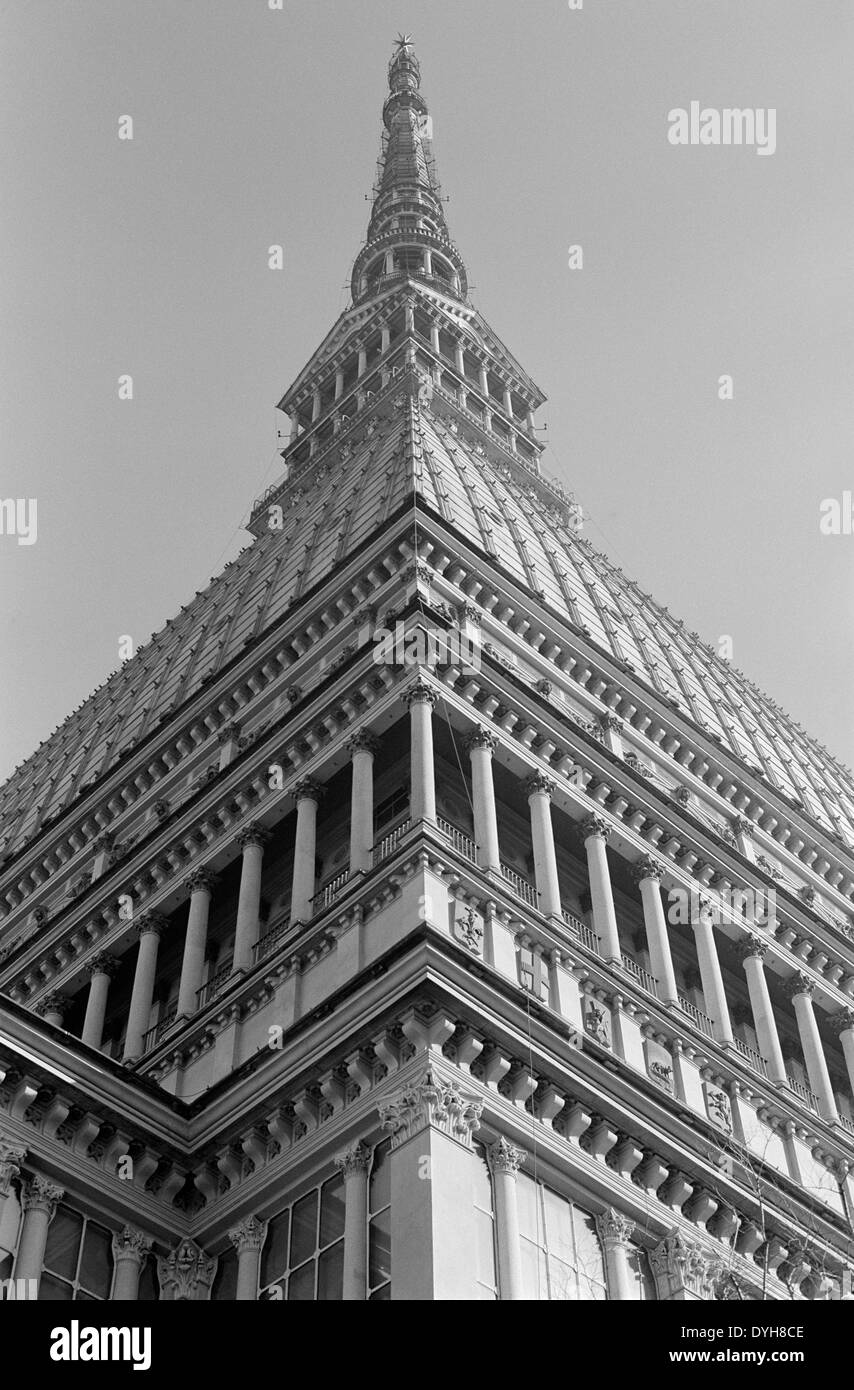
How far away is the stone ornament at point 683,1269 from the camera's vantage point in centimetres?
3000

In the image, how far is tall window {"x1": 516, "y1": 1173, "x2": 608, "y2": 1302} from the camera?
27922 millimetres

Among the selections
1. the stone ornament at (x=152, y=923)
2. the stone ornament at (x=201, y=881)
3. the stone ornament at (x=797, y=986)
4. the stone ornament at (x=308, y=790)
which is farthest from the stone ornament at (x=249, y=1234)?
the stone ornament at (x=797, y=986)

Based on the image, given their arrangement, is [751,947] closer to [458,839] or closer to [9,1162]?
[458,839]

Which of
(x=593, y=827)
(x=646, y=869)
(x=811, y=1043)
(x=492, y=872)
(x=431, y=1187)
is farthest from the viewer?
(x=646, y=869)

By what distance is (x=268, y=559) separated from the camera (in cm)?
6594

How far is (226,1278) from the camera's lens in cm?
3056

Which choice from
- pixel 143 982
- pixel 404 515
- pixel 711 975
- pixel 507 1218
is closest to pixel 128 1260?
pixel 507 1218

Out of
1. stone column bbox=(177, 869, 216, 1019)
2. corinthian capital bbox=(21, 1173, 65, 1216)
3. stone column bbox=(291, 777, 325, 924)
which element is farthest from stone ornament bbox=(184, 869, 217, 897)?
corinthian capital bbox=(21, 1173, 65, 1216)

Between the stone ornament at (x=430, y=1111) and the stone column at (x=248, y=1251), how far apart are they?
306 centimetres

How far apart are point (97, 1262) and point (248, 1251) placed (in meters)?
2.41

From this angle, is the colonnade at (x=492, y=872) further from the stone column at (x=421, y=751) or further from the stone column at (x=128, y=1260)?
the stone column at (x=128, y=1260)

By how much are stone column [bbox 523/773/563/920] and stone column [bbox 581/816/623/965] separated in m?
0.80
